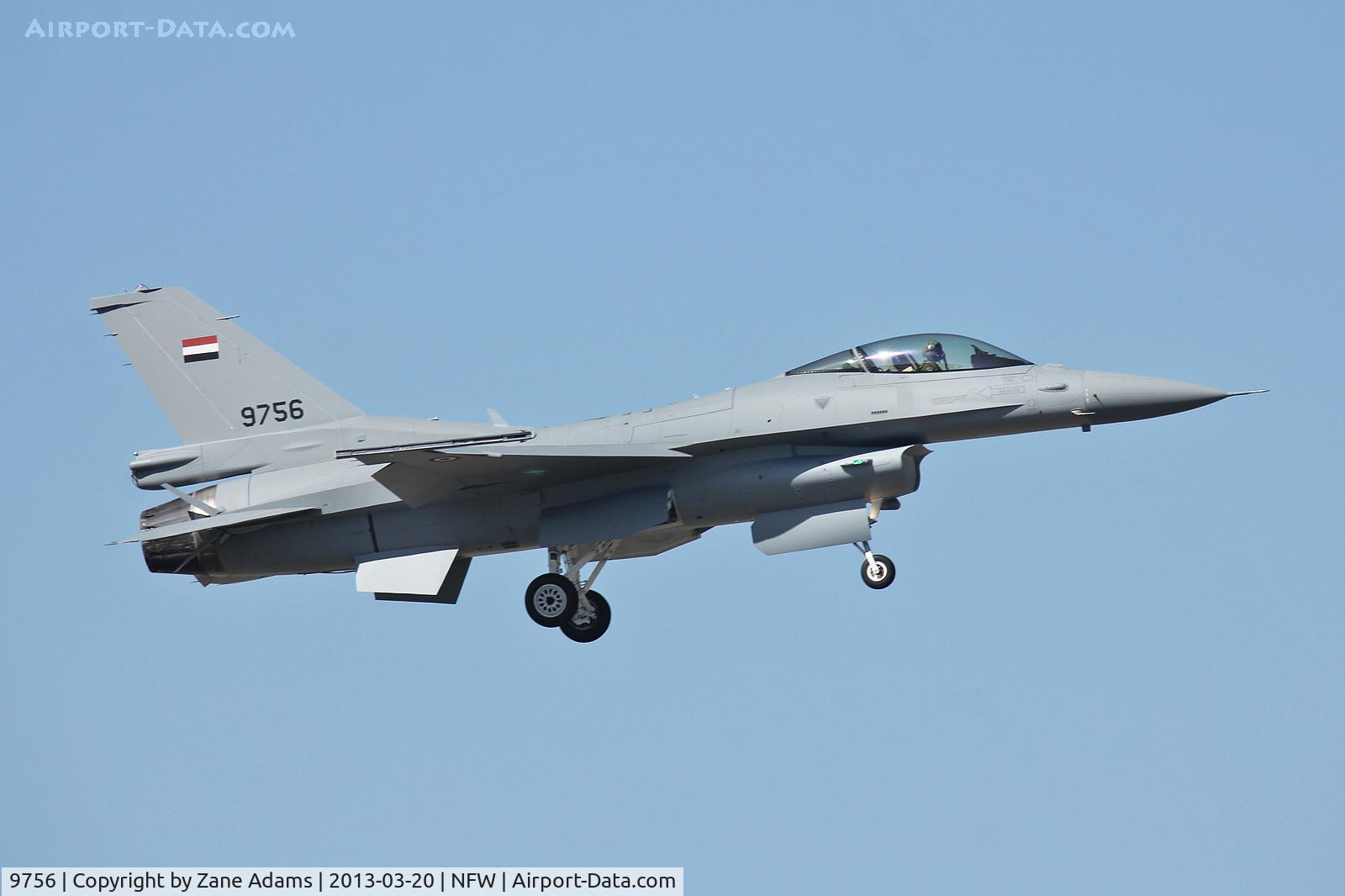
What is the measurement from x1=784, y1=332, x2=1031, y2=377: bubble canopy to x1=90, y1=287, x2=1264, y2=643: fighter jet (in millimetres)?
21

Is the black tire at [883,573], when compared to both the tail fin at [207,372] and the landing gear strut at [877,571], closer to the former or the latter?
the landing gear strut at [877,571]

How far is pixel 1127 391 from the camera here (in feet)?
59.5

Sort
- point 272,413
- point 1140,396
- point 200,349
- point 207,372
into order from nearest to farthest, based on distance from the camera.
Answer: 1. point 1140,396
2. point 272,413
3. point 207,372
4. point 200,349

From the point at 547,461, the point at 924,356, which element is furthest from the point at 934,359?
the point at 547,461

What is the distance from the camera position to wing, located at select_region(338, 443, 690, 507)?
18.2 metres

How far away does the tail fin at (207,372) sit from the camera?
20719mm

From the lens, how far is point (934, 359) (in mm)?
18781

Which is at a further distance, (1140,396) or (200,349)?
(200,349)

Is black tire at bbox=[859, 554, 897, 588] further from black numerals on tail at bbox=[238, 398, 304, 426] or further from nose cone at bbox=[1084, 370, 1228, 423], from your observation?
black numerals on tail at bbox=[238, 398, 304, 426]

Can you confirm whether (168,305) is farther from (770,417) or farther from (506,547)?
(770,417)

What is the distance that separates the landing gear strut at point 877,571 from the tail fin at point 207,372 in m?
6.58

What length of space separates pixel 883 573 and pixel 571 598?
3791mm

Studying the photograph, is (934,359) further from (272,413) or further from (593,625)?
(272,413)

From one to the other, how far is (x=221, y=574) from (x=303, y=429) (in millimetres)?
1964
